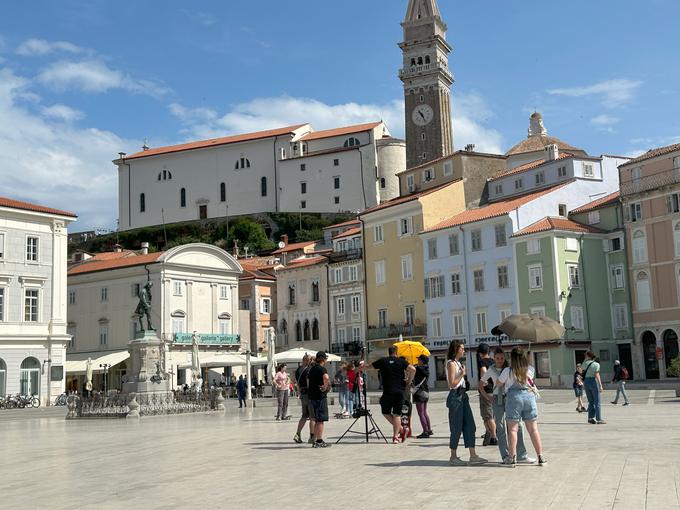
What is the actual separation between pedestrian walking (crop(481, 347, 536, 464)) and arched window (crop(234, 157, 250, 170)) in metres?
101

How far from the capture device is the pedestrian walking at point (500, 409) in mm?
12211

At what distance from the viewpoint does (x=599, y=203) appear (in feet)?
177

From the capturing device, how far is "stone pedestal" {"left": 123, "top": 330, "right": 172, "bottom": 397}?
109 ft

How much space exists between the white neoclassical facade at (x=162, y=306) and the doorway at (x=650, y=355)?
28.6 meters

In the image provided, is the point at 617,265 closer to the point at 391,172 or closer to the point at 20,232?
the point at 20,232

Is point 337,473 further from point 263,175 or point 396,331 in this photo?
point 263,175

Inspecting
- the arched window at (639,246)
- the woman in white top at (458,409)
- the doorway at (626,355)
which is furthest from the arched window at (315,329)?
the woman in white top at (458,409)

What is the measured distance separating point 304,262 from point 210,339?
966 centimetres

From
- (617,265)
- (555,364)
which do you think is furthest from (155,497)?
(617,265)

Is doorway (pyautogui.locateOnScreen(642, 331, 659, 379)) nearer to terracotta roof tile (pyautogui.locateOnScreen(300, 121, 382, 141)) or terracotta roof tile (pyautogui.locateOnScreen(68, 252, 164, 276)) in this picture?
terracotta roof tile (pyautogui.locateOnScreen(68, 252, 164, 276))

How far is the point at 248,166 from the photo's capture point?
112938mm

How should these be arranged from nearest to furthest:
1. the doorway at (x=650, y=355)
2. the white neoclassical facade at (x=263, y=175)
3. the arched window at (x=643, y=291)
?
the doorway at (x=650, y=355) → the arched window at (x=643, y=291) → the white neoclassical facade at (x=263, y=175)

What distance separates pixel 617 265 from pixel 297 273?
83.4 ft

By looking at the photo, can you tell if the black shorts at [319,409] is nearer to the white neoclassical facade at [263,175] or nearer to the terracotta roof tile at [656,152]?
the terracotta roof tile at [656,152]
